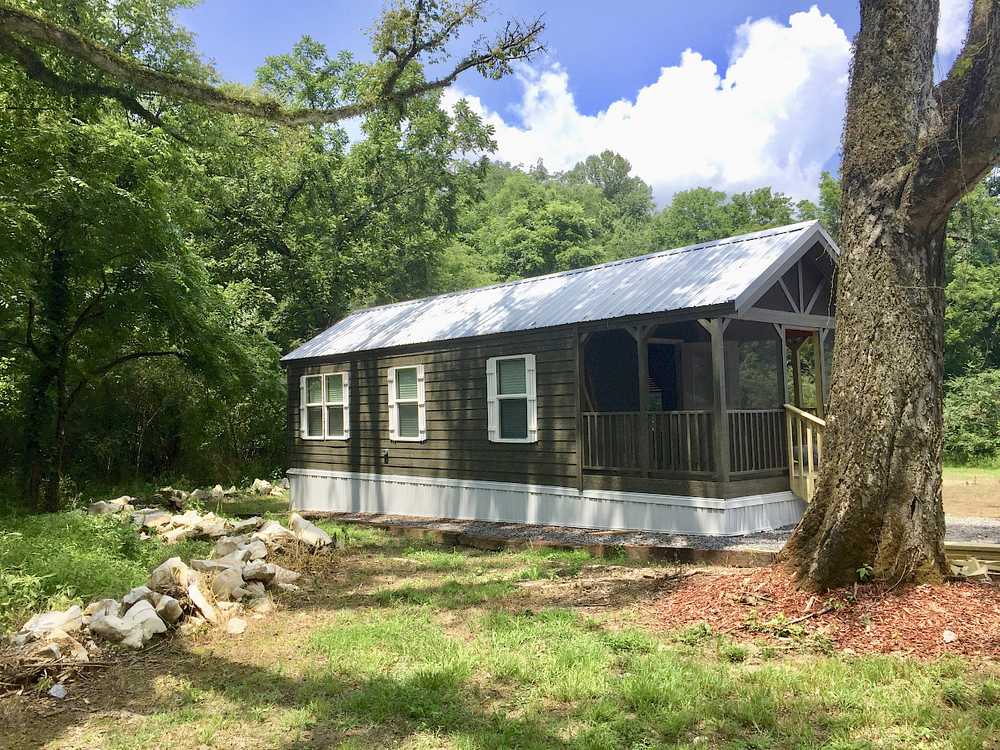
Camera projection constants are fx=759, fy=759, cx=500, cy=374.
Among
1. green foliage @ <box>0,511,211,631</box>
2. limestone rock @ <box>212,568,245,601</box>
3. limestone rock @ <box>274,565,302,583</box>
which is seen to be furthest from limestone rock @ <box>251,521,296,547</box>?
limestone rock @ <box>212,568,245,601</box>

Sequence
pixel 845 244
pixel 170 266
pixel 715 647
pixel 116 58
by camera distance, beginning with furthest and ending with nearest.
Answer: pixel 170 266 → pixel 116 58 → pixel 845 244 → pixel 715 647

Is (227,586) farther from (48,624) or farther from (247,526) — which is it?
(247,526)

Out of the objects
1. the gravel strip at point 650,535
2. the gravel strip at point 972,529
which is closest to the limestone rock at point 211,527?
the gravel strip at point 650,535

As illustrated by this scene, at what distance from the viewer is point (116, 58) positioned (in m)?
8.39

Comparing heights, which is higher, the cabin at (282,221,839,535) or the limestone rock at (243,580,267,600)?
the cabin at (282,221,839,535)

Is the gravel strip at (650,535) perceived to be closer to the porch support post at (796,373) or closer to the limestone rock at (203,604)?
the porch support post at (796,373)

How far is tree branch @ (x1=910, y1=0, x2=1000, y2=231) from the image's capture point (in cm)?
496

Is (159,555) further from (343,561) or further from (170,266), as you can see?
(170,266)

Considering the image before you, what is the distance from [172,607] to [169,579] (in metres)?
0.46

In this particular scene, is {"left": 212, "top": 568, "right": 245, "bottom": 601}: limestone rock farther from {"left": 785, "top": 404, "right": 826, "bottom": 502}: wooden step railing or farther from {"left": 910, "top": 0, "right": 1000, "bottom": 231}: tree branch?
{"left": 785, "top": 404, "right": 826, "bottom": 502}: wooden step railing

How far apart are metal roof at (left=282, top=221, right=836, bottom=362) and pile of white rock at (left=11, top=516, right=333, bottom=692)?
17.1 ft

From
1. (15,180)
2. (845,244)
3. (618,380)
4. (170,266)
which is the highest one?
(15,180)

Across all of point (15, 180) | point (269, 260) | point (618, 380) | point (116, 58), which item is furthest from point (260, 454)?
point (116, 58)

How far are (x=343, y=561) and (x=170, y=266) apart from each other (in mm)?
7016
